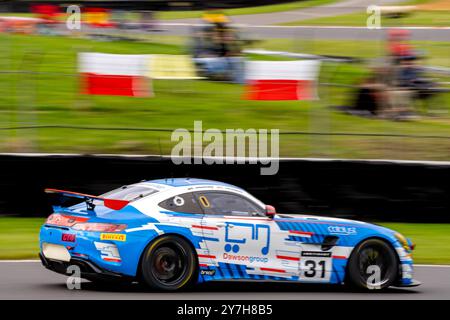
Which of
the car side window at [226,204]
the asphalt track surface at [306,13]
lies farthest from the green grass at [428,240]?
the asphalt track surface at [306,13]

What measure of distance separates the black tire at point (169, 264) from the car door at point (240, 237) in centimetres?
26

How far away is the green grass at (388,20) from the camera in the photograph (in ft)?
74.2

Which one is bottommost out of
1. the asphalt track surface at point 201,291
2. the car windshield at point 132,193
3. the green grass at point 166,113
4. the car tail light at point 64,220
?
the asphalt track surface at point 201,291

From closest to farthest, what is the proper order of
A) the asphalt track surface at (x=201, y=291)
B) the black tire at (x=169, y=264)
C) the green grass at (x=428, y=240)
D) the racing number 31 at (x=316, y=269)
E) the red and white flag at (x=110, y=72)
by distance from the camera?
the asphalt track surface at (x=201, y=291)
the black tire at (x=169, y=264)
the racing number 31 at (x=316, y=269)
the green grass at (x=428, y=240)
the red and white flag at (x=110, y=72)

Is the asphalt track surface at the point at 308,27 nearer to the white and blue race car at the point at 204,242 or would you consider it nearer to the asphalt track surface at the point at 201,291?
the asphalt track surface at the point at 201,291

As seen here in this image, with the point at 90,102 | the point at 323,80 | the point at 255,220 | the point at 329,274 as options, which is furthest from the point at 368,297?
the point at 90,102

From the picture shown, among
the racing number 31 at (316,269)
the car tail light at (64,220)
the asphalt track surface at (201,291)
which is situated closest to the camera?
the asphalt track surface at (201,291)

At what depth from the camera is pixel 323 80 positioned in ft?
48.8

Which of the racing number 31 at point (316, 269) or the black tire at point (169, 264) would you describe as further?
the racing number 31 at point (316, 269)

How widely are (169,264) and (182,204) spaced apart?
2.13ft

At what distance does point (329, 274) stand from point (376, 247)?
1.98ft

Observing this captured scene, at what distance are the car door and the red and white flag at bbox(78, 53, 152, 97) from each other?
6905 mm

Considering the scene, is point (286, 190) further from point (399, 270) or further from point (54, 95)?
point (54, 95)

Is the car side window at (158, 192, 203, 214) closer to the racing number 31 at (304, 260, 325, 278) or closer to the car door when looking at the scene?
the car door
